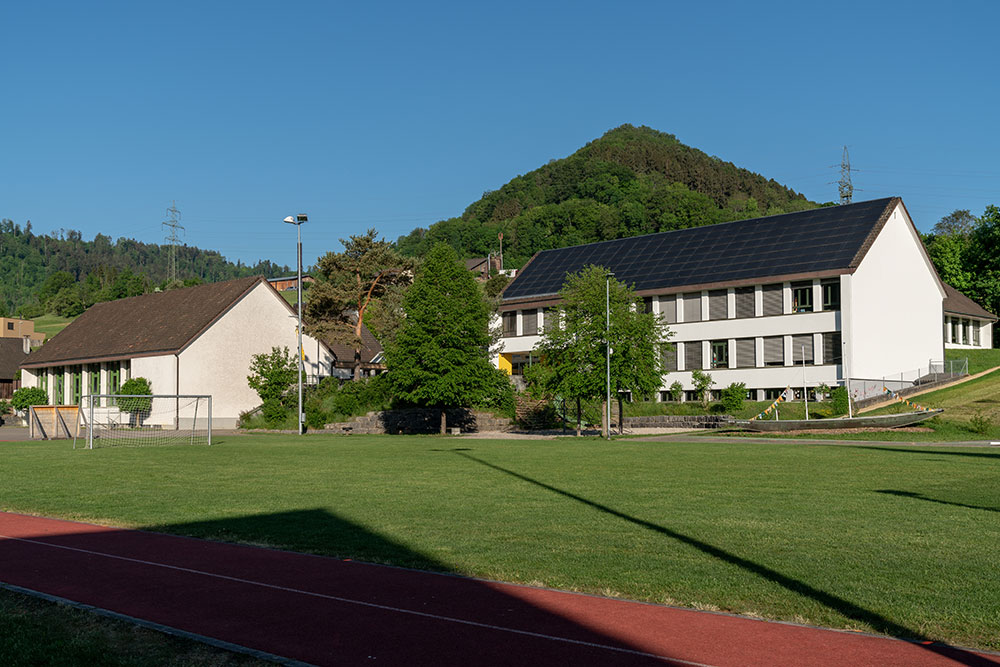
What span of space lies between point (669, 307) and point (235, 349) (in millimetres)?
31491

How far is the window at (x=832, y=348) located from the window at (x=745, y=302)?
5360mm

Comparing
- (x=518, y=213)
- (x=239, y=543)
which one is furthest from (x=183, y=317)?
(x=518, y=213)

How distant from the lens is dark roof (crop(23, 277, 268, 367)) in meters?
62.9

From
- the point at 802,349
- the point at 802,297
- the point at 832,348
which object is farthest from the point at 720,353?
the point at 832,348

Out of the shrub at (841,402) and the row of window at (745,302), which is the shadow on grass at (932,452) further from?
the row of window at (745,302)

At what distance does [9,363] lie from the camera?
3878 inches

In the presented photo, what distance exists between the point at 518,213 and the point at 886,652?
154658mm

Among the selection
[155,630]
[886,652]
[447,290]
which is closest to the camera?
[886,652]

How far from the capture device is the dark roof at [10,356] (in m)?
97.4

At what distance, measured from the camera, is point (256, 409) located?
202 ft

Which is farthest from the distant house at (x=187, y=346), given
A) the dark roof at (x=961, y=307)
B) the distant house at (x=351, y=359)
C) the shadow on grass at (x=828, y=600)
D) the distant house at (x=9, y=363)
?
the shadow on grass at (x=828, y=600)

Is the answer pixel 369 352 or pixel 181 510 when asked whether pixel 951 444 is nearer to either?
pixel 181 510

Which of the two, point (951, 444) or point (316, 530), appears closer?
point (316, 530)

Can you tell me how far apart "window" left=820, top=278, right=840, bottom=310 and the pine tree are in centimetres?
2062
